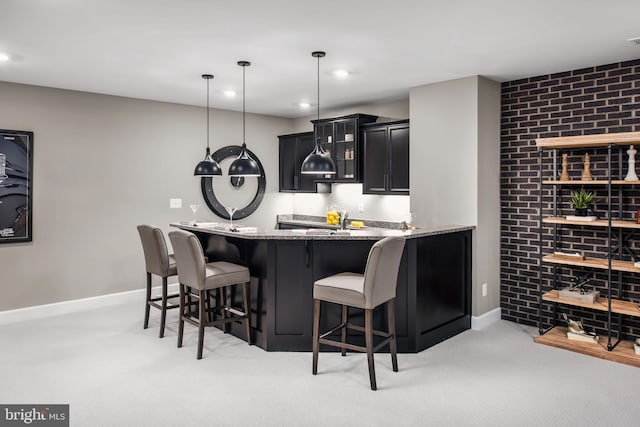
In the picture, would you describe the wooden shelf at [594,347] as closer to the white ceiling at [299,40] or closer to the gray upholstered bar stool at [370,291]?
the gray upholstered bar stool at [370,291]

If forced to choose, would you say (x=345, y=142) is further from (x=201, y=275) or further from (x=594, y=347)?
(x=594, y=347)

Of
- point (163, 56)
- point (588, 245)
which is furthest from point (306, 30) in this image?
point (588, 245)

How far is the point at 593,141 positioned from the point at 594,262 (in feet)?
3.45

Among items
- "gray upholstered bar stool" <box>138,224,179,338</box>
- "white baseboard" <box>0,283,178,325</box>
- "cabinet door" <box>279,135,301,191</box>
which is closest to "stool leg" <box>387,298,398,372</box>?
"gray upholstered bar stool" <box>138,224,179,338</box>

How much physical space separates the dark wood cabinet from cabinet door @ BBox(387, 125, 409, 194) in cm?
144

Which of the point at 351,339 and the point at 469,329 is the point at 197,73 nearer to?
the point at 351,339

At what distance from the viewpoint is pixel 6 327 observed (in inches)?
178

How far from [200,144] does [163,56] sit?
2347 millimetres

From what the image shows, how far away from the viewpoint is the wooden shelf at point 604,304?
3.63 meters

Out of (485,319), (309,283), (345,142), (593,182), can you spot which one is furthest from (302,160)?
(593,182)

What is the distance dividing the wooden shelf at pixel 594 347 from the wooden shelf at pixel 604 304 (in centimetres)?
31

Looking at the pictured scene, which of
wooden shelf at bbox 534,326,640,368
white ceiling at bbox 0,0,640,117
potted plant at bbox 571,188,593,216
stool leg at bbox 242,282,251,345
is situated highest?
white ceiling at bbox 0,0,640,117

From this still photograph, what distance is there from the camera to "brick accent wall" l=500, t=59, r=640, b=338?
3914mm

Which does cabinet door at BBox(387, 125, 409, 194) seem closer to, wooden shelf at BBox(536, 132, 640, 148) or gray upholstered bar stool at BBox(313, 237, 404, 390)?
wooden shelf at BBox(536, 132, 640, 148)
